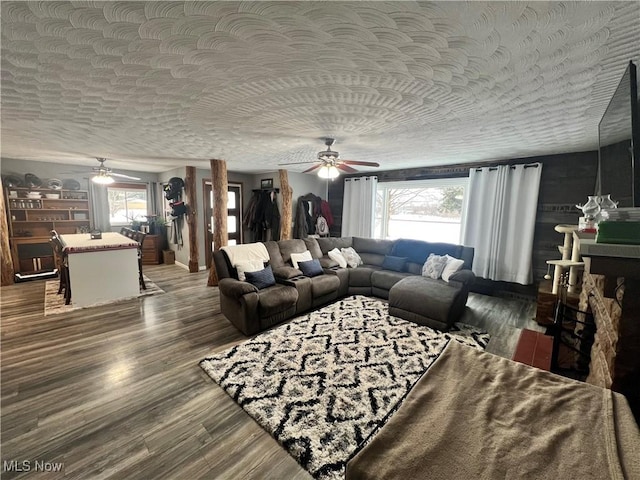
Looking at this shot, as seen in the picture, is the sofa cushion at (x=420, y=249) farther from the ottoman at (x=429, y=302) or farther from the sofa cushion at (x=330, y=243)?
the sofa cushion at (x=330, y=243)

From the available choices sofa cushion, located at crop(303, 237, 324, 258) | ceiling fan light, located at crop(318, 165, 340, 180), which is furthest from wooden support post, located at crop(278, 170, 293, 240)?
ceiling fan light, located at crop(318, 165, 340, 180)

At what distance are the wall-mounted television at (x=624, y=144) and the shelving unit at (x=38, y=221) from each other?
26.6 feet

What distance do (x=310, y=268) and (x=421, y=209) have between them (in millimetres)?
3075

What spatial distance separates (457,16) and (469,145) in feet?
8.83

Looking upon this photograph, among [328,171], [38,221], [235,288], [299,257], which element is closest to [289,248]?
[299,257]

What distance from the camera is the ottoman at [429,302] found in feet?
10.5

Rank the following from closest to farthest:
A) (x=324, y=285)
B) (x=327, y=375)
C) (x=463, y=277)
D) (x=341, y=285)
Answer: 1. (x=327, y=375)
2. (x=463, y=277)
3. (x=324, y=285)
4. (x=341, y=285)

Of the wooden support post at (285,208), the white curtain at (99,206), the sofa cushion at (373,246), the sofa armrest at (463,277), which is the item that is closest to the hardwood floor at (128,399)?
the sofa armrest at (463,277)

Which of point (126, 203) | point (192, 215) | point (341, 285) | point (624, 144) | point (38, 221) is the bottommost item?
point (341, 285)

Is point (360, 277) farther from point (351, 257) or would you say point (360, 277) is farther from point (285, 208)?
point (285, 208)

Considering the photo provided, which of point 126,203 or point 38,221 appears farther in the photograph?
point 126,203

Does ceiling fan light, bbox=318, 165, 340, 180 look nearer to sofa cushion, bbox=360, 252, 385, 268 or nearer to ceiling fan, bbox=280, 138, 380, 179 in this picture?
ceiling fan, bbox=280, 138, 380, 179

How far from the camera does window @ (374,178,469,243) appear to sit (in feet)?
17.1

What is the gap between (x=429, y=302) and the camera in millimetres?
3271
